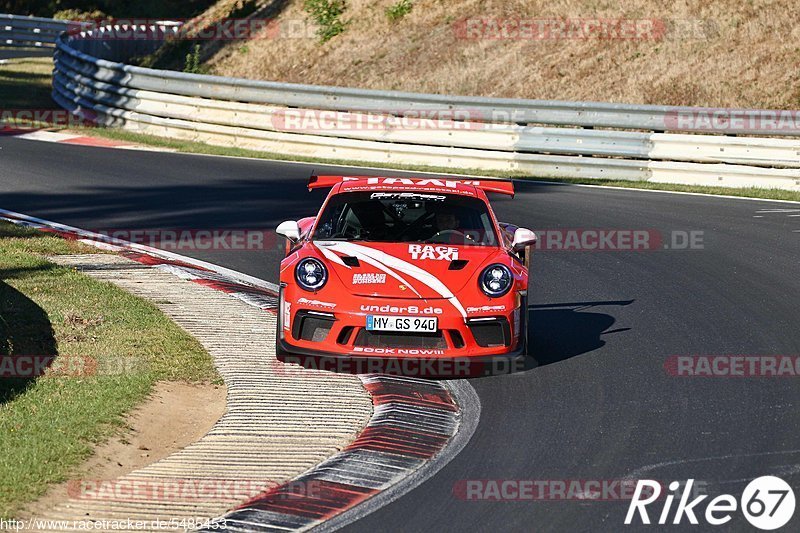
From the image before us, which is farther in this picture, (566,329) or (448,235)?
(566,329)

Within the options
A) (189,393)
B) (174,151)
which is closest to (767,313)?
(189,393)

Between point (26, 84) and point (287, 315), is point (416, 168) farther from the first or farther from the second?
point (26, 84)

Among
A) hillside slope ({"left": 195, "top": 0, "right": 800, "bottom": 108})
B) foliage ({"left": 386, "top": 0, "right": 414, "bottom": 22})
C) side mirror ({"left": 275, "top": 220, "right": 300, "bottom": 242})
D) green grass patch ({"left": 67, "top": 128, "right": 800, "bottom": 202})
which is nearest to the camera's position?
side mirror ({"left": 275, "top": 220, "right": 300, "bottom": 242})

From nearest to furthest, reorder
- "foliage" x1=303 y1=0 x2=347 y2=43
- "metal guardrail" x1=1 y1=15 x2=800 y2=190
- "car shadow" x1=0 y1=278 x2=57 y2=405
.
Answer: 1. "car shadow" x1=0 y1=278 x2=57 y2=405
2. "metal guardrail" x1=1 y1=15 x2=800 y2=190
3. "foliage" x1=303 y1=0 x2=347 y2=43

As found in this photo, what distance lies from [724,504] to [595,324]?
13.5 feet

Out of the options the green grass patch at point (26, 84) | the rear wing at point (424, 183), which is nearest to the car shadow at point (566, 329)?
the rear wing at point (424, 183)

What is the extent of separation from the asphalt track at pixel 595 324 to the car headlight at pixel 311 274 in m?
1.28

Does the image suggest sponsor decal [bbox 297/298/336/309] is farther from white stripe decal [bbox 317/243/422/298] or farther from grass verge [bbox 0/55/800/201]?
grass verge [bbox 0/55/800/201]

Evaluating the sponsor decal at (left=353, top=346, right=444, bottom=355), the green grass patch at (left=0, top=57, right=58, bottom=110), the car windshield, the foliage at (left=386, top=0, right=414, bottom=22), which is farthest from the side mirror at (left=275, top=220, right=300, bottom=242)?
the foliage at (left=386, top=0, right=414, bottom=22)

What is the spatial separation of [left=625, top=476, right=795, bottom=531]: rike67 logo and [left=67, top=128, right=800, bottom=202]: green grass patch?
11229 millimetres

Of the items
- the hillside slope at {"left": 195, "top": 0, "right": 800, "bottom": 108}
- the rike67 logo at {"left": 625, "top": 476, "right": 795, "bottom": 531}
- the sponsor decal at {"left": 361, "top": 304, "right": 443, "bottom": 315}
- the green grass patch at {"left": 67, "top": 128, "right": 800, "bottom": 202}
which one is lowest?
the rike67 logo at {"left": 625, "top": 476, "right": 795, "bottom": 531}

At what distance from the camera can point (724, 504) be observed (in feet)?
19.6

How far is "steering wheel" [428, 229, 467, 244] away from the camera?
918 centimetres

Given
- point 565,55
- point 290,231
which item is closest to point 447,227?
point 290,231
